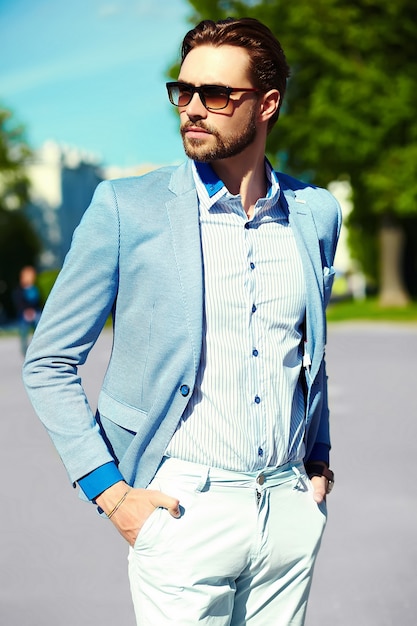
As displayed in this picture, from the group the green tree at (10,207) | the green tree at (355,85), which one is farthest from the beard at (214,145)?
the green tree at (10,207)

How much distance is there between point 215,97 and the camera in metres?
2.37

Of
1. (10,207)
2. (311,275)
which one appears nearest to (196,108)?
(311,275)

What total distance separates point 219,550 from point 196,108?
1064 millimetres

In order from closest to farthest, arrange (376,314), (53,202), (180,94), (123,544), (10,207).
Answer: (180,94) < (123,544) < (376,314) < (10,207) < (53,202)

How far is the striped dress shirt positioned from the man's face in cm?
9

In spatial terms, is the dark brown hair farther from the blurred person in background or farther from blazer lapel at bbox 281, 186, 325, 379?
the blurred person in background

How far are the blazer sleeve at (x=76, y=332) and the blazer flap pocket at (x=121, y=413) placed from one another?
6 centimetres

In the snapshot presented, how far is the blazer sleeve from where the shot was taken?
7.48ft

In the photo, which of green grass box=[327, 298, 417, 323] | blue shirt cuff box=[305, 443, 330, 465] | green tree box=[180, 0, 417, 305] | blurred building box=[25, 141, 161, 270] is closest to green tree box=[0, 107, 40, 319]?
green tree box=[180, 0, 417, 305]

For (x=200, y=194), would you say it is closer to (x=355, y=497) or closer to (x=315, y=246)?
(x=315, y=246)

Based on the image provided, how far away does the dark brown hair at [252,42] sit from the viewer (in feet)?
7.75

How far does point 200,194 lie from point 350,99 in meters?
30.4

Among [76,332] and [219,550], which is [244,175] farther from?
[219,550]

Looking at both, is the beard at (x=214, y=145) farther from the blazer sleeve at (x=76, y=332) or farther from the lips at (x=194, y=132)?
the blazer sleeve at (x=76, y=332)
